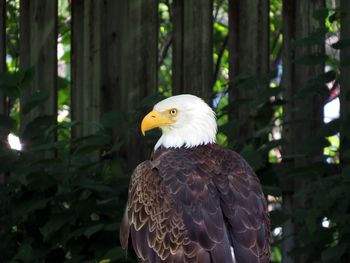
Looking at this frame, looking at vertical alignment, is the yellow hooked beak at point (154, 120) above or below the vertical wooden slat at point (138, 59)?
below

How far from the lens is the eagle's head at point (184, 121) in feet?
21.8

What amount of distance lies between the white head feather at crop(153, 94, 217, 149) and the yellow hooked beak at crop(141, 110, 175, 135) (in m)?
0.03

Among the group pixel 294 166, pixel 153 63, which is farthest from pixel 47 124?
pixel 294 166

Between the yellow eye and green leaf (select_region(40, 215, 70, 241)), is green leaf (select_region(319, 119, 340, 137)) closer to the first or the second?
the yellow eye

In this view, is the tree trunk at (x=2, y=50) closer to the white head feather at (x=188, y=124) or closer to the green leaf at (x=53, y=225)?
the green leaf at (x=53, y=225)

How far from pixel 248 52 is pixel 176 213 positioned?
182 centimetres

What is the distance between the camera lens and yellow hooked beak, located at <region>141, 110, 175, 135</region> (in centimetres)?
659

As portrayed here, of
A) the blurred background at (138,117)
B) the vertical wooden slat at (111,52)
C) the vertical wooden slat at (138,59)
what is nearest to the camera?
the blurred background at (138,117)

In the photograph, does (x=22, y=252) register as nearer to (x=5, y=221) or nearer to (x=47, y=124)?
(x=5, y=221)

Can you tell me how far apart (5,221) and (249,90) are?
1.71 metres

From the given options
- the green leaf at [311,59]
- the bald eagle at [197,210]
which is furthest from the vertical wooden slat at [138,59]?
the green leaf at [311,59]

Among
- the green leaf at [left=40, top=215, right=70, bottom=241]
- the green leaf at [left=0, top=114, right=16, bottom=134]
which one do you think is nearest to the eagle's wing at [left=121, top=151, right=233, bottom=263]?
the green leaf at [left=40, top=215, right=70, bottom=241]

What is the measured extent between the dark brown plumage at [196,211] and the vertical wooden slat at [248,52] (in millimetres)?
1053

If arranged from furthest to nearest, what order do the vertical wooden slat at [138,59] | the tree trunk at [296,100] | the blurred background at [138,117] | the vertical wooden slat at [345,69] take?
1. the vertical wooden slat at [138,59]
2. the tree trunk at [296,100]
3. the vertical wooden slat at [345,69]
4. the blurred background at [138,117]
